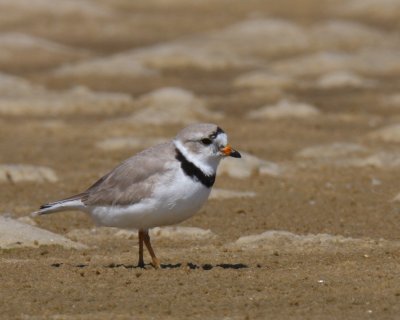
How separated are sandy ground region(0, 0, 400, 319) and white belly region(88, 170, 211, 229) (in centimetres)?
45

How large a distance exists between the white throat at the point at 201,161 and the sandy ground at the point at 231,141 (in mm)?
837

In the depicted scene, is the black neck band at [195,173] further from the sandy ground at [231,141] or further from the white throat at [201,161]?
the sandy ground at [231,141]

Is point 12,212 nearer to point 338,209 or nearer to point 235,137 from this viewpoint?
point 338,209

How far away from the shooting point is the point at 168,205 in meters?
9.23

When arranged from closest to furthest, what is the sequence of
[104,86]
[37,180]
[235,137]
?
[37,180], [235,137], [104,86]

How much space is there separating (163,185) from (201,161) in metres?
0.37

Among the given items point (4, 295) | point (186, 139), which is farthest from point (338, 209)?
point (4, 295)

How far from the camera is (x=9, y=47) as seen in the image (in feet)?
114

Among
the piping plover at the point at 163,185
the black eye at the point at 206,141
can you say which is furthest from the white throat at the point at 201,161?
the black eye at the point at 206,141

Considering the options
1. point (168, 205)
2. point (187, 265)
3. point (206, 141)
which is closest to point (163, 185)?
point (168, 205)

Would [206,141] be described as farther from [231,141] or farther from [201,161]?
[231,141]

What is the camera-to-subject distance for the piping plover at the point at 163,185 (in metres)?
9.23

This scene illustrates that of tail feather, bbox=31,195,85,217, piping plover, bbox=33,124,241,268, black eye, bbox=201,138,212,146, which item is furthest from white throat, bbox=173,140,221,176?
tail feather, bbox=31,195,85,217

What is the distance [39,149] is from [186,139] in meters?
11.0
